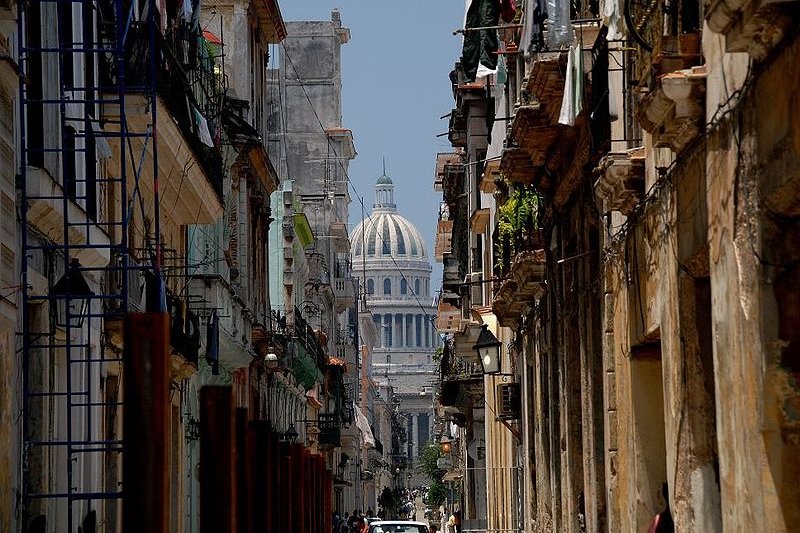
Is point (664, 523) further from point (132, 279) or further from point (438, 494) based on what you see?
point (438, 494)

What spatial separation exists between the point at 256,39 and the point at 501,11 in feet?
40.6

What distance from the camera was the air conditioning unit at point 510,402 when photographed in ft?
94.5

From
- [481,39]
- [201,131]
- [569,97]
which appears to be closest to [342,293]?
[481,39]

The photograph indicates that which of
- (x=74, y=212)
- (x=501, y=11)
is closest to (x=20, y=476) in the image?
(x=74, y=212)

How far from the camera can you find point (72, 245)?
1448 centimetres

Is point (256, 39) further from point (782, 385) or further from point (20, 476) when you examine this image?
point (782, 385)

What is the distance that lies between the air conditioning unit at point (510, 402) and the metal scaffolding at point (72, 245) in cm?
1044

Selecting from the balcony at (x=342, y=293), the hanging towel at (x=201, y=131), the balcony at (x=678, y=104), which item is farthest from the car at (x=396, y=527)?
the balcony at (x=342, y=293)

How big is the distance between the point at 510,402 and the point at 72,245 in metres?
15.1

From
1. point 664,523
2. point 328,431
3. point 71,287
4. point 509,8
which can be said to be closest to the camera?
point 71,287

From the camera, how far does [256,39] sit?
121 ft

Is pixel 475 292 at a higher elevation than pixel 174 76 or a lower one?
higher

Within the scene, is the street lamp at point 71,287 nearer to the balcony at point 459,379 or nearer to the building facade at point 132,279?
the building facade at point 132,279

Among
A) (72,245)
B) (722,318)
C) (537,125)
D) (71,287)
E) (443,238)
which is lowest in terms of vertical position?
(722,318)
